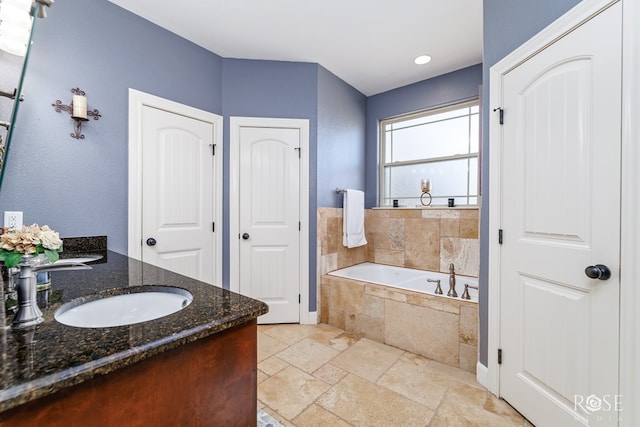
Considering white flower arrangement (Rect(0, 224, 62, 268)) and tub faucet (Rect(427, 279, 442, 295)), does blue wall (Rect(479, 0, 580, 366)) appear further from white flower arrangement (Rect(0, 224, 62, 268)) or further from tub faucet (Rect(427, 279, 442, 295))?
white flower arrangement (Rect(0, 224, 62, 268))

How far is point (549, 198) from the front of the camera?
4.64ft

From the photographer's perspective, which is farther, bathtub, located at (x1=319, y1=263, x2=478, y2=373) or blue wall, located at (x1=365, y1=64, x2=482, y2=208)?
blue wall, located at (x1=365, y1=64, x2=482, y2=208)

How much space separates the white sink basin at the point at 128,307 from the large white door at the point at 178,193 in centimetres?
132

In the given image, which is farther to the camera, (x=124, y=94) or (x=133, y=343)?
(x=124, y=94)

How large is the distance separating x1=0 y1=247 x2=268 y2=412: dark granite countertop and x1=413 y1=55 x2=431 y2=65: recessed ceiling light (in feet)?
9.32

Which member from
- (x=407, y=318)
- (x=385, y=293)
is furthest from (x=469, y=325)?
(x=385, y=293)

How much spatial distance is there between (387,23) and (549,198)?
1794mm

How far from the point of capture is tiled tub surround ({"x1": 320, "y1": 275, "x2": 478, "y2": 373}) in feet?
6.69

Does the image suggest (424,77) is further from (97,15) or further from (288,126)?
(97,15)

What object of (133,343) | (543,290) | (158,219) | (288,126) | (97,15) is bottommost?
(543,290)

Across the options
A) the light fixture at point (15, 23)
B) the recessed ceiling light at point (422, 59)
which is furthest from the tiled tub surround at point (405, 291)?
the light fixture at point (15, 23)

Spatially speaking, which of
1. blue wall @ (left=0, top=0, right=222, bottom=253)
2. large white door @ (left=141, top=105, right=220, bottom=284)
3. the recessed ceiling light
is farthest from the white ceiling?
large white door @ (left=141, top=105, right=220, bottom=284)

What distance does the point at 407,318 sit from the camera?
229cm

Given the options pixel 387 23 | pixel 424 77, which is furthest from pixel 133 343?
pixel 424 77
